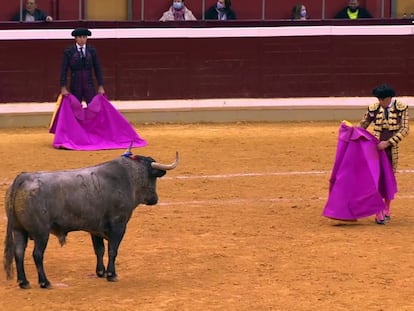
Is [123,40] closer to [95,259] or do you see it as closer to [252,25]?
[252,25]

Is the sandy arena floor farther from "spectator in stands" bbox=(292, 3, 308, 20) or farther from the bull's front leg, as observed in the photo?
"spectator in stands" bbox=(292, 3, 308, 20)

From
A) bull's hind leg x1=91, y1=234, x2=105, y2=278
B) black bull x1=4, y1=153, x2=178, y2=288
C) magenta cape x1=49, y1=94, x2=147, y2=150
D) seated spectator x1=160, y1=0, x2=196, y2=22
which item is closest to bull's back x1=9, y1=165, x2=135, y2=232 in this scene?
black bull x1=4, y1=153, x2=178, y2=288

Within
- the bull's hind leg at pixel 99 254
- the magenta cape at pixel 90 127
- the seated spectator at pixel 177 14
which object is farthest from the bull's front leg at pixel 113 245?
the seated spectator at pixel 177 14

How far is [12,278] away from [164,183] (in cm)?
381

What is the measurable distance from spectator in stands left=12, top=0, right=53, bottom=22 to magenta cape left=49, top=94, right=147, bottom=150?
8.35ft

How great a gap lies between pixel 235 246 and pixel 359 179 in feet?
4.70

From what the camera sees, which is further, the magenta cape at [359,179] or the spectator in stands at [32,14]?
the spectator in stands at [32,14]

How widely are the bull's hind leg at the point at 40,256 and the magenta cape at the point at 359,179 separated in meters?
2.91

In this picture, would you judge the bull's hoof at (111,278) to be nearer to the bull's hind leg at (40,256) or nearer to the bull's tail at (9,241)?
the bull's hind leg at (40,256)

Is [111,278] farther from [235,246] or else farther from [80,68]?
[80,68]

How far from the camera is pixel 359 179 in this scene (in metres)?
9.55

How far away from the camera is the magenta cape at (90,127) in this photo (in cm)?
1330

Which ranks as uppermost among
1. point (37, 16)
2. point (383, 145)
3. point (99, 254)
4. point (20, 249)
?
point (37, 16)

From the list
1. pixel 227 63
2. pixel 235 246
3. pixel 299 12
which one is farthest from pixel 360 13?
pixel 235 246
